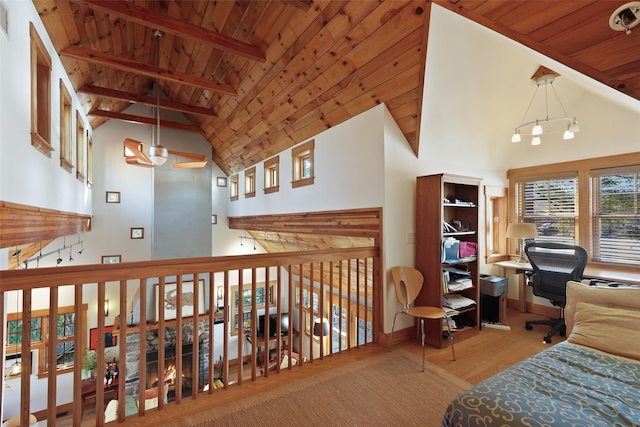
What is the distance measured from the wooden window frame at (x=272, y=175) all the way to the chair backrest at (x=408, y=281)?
3246 millimetres

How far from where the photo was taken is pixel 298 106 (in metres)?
4.10

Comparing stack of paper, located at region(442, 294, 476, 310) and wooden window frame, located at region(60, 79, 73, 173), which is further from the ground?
wooden window frame, located at region(60, 79, 73, 173)

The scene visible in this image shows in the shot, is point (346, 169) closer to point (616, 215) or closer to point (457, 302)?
point (457, 302)

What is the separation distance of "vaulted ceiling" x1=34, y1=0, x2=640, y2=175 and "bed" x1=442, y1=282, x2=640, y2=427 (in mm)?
1576

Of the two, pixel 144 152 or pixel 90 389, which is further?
pixel 90 389

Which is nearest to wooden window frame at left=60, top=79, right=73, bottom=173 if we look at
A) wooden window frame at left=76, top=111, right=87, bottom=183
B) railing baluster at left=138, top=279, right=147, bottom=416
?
wooden window frame at left=76, top=111, right=87, bottom=183

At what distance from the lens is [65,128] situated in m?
4.11

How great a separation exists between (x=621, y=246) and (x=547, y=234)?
0.78 m

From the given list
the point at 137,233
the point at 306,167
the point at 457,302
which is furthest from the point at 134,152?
the point at 457,302

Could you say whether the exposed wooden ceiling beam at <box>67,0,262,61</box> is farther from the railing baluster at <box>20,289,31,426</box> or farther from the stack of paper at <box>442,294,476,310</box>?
the stack of paper at <box>442,294,476,310</box>

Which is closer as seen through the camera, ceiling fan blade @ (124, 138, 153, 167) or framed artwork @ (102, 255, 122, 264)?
ceiling fan blade @ (124, 138, 153, 167)

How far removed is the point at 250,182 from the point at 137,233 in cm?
316

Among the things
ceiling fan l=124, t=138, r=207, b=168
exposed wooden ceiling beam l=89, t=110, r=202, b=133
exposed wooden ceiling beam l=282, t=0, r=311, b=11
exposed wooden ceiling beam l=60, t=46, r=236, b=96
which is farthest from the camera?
exposed wooden ceiling beam l=89, t=110, r=202, b=133

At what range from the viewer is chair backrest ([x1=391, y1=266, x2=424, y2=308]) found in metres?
3.17
